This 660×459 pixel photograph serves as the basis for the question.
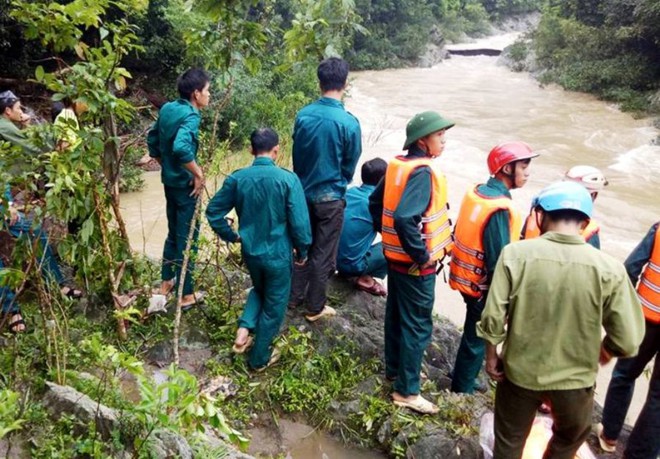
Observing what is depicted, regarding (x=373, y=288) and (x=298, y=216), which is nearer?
(x=298, y=216)

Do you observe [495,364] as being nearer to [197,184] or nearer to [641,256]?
[641,256]

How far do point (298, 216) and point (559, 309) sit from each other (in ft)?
5.17

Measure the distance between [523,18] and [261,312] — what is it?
50.2 m

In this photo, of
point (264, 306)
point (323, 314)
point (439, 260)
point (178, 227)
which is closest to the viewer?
point (439, 260)

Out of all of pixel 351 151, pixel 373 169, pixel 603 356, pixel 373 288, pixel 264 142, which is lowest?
pixel 373 288

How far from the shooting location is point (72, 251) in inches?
126

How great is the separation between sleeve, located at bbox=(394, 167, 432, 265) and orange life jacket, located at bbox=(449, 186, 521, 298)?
0.77 feet

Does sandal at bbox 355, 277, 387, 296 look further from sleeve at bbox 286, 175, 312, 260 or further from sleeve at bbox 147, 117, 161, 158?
sleeve at bbox 147, 117, 161, 158

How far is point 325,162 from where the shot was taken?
3.60 metres

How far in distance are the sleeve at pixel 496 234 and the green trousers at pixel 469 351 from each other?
1.20ft

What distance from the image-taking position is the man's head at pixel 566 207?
7.29 ft

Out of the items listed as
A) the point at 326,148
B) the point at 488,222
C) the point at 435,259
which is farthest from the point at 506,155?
the point at 326,148

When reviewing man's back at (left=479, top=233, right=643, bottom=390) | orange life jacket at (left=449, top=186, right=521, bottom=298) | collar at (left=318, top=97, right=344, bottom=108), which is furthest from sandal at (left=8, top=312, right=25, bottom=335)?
man's back at (left=479, top=233, right=643, bottom=390)

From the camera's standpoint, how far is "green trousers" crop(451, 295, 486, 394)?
3.20 meters
